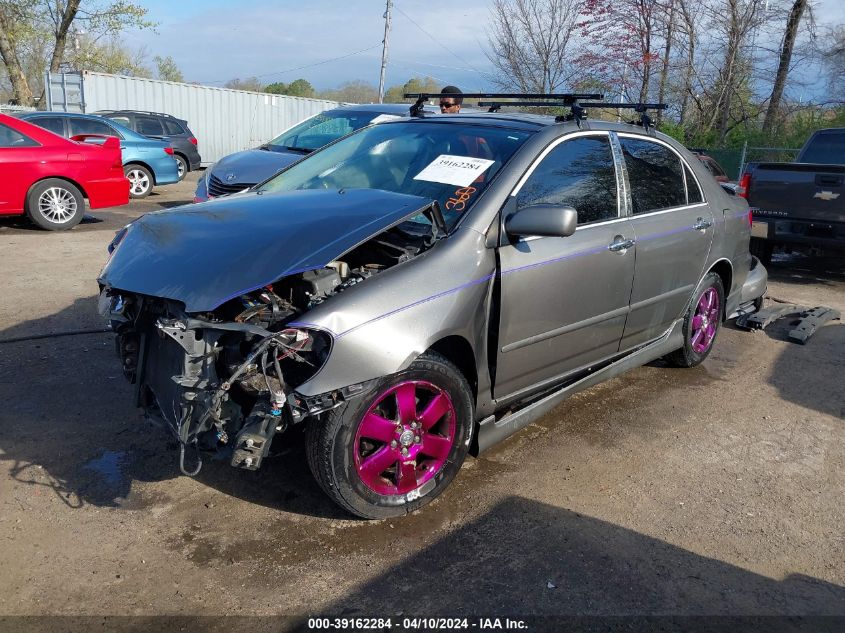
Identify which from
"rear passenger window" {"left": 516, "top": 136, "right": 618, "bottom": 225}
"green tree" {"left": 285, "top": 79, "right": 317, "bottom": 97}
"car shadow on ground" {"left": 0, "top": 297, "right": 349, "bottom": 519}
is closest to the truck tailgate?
"rear passenger window" {"left": 516, "top": 136, "right": 618, "bottom": 225}

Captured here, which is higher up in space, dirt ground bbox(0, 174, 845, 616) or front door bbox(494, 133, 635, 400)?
front door bbox(494, 133, 635, 400)

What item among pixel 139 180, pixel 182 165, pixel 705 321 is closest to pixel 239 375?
pixel 705 321

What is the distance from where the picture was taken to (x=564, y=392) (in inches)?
160

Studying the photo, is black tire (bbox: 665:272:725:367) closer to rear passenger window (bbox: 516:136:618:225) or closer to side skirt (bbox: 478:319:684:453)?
side skirt (bbox: 478:319:684:453)

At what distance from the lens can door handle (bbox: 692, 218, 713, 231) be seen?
4863 mm

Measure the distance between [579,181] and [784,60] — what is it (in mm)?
20709

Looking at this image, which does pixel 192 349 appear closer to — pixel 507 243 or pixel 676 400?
pixel 507 243

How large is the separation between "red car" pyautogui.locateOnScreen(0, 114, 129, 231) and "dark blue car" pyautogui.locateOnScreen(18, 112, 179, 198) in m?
3.32

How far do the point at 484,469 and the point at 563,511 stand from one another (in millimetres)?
528

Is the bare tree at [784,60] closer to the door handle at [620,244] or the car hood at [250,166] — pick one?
the car hood at [250,166]

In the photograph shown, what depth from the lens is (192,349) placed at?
2.87 metres

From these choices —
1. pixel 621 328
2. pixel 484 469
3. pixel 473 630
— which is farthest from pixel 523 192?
pixel 473 630

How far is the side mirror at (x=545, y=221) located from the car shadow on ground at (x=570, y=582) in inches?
52.6

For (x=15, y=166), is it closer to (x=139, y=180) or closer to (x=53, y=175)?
(x=53, y=175)
